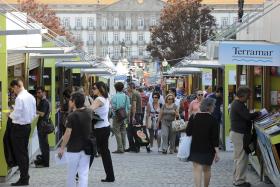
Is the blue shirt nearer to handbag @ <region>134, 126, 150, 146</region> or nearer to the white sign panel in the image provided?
handbag @ <region>134, 126, 150, 146</region>

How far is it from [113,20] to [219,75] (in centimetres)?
12612

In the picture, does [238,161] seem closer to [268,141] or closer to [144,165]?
[268,141]

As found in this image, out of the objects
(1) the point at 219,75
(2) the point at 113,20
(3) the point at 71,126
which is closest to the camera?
(3) the point at 71,126

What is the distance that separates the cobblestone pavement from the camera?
12.5 metres

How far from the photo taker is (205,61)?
20.8m

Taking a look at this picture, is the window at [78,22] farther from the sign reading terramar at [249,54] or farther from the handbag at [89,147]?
the handbag at [89,147]

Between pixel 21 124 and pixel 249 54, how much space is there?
3.74 meters

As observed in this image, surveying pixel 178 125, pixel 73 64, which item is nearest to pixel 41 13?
pixel 73 64

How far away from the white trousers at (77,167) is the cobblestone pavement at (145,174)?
2072mm

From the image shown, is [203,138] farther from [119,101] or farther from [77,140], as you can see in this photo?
[119,101]

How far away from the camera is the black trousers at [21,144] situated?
1198cm

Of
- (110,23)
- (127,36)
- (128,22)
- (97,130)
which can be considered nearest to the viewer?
(97,130)

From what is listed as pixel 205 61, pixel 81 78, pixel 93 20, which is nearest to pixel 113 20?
pixel 93 20

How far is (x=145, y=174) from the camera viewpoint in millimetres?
13750
